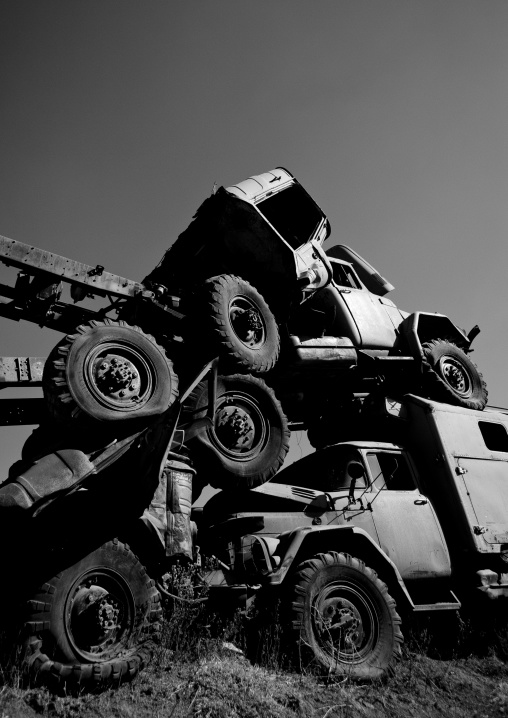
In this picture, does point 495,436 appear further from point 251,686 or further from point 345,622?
point 251,686

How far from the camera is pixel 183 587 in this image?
4.80 meters

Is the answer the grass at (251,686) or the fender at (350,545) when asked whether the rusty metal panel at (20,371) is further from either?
the fender at (350,545)

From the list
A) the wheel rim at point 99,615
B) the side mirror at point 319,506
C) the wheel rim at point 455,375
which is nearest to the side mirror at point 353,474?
the side mirror at point 319,506

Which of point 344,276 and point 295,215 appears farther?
point 344,276

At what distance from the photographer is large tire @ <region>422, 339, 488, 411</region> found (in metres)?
8.38

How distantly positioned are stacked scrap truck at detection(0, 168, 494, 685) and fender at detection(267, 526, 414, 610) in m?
0.02

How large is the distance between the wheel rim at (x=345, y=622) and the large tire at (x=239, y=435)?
1343 millimetres

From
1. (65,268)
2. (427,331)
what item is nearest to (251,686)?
(65,268)

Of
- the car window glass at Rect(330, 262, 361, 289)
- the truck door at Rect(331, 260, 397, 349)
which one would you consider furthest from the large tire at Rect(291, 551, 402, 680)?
the car window glass at Rect(330, 262, 361, 289)

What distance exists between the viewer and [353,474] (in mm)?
5859

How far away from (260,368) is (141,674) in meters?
3.36

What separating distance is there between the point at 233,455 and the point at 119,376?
4.95 ft

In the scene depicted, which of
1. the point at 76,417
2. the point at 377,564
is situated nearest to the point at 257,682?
the point at 377,564

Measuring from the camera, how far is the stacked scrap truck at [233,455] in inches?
172
